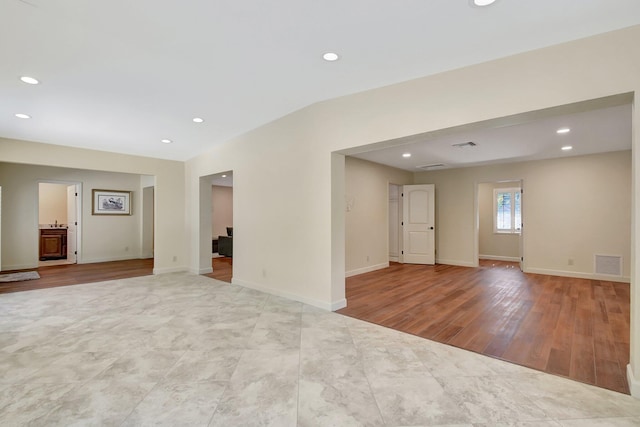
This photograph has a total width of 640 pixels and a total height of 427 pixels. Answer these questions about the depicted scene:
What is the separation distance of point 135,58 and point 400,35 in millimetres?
2296

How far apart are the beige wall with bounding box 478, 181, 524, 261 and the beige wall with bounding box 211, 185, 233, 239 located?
8.27m

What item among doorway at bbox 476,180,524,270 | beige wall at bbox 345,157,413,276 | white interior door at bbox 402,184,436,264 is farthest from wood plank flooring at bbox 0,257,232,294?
doorway at bbox 476,180,524,270

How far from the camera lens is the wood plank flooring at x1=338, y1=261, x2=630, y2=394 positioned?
2.54 m

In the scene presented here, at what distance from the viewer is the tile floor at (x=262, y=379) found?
5.93 ft

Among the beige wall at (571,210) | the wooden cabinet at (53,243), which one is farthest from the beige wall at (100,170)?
the beige wall at (571,210)

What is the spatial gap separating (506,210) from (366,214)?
4.93m

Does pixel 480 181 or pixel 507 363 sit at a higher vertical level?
pixel 480 181

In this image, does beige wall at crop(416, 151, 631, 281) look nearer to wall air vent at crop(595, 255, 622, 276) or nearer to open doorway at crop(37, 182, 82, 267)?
wall air vent at crop(595, 255, 622, 276)

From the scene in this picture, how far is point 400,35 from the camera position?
89.9 inches

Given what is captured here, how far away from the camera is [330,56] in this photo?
261 centimetres

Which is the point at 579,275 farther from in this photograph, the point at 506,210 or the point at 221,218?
the point at 221,218

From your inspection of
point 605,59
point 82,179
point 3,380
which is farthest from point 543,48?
point 82,179

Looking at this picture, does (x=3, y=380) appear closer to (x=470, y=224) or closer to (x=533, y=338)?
(x=533, y=338)

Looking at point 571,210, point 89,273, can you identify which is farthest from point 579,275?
point 89,273
